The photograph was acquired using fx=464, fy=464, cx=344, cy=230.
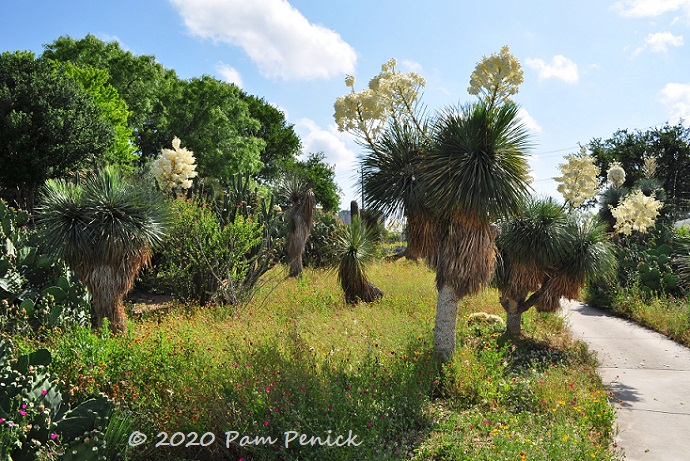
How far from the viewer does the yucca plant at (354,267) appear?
1226 centimetres

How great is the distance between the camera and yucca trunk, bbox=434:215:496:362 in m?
6.96

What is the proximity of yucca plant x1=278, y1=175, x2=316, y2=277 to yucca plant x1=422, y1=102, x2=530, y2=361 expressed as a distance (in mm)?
9805

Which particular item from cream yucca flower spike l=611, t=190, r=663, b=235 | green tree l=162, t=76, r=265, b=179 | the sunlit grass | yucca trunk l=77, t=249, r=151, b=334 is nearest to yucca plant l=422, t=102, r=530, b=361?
the sunlit grass

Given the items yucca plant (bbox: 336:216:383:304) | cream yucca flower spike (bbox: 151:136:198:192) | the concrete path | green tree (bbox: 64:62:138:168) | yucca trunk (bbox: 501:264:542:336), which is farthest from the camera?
green tree (bbox: 64:62:138:168)

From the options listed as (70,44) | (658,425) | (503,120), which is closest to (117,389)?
(503,120)

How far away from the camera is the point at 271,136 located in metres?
41.8

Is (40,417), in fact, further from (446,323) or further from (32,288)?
(446,323)

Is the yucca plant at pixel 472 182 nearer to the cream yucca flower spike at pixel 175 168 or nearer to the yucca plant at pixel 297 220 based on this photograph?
the cream yucca flower spike at pixel 175 168

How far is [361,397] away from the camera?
220 inches

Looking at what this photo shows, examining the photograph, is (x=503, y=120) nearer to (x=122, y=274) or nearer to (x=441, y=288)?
(x=441, y=288)

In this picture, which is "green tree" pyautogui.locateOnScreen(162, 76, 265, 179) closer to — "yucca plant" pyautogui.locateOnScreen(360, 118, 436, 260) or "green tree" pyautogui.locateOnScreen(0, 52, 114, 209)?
"green tree" pyautogui.locateOnScreen(0, 52, 114, 209)

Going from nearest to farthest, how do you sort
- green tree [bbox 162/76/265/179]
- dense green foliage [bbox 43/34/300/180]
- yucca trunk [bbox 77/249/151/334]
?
1. yucca trunk [bbox 77/249/151/334]
2. dense green foliage [bbox 43/34/300/180]
3. green tree [bbox 162/76/265/179]

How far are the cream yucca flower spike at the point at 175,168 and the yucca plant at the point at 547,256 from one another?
22.9 feet

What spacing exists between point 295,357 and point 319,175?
133 feet
